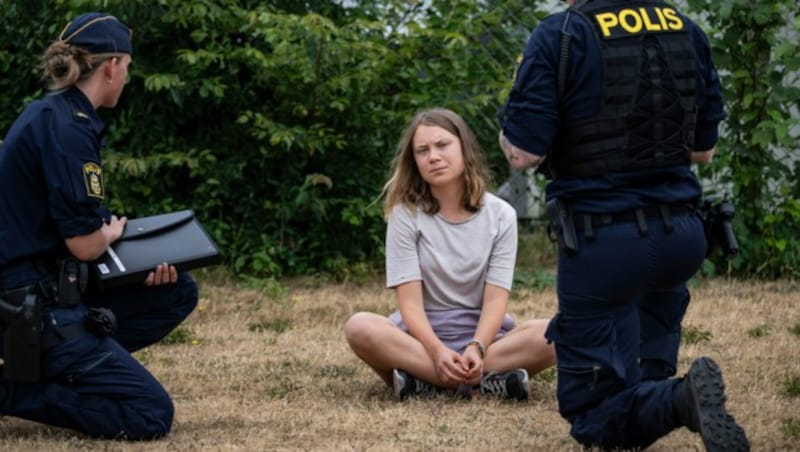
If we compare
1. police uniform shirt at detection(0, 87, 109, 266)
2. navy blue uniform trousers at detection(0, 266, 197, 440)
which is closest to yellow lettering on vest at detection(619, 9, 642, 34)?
police uniform shirt at detection(0, 87, 109, 266)

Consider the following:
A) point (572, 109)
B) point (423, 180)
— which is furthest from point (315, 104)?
point (572, 109)

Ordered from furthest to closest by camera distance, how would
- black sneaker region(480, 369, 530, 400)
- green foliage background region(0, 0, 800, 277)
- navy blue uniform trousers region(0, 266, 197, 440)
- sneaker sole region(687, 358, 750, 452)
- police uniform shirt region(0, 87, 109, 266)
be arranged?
green foliage background region(0, 0, 800, 277) → black sneaker region(480, 369, 530, 400) → navy blue uniform trousers region(0, 266, 197, 440) → police uniform shirt region(0, 87, 109, 266) → sneaker sole region(687, 358, 750, 452)

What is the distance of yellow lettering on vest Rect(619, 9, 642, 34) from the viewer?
13.8ft

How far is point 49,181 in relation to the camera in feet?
15.3

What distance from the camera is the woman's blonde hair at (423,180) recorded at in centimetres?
568

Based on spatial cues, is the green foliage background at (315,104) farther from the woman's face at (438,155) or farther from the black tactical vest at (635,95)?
the black tactical vest at (635,95)

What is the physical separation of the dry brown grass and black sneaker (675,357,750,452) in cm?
59

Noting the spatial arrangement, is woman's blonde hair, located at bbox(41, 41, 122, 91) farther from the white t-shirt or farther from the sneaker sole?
the sneaker sole

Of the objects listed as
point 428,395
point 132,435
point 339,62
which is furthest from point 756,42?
point 132,435

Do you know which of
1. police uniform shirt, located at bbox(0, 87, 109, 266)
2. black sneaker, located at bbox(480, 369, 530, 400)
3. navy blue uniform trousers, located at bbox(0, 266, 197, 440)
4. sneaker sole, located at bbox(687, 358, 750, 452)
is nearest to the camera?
sneaker sole, located at bbox(687, 358, 750, 452)

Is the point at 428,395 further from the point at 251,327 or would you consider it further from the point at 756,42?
the point at 756,42

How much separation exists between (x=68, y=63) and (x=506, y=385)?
2.14m

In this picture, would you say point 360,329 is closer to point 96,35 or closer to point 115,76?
point 115,76

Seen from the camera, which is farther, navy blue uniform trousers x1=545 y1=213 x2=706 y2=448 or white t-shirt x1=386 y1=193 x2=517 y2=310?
white t-shirt x1=386 y1=193 x2=517 y2=310
